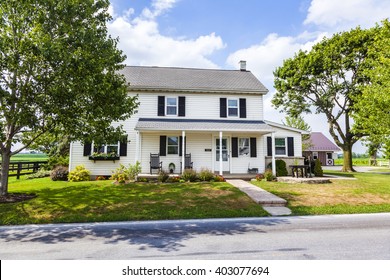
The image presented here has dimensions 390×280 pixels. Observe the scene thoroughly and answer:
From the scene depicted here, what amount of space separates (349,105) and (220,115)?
15444 millimetres

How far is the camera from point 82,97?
873 cm

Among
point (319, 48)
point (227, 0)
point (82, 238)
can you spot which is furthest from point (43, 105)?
point (319, 48)

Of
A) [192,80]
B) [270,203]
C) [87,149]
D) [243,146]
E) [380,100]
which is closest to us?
[270,203]

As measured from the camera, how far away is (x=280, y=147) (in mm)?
17078

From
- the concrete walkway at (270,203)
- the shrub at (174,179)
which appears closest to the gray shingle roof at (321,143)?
the shrub at (174,179)

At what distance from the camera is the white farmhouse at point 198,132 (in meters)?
14.9

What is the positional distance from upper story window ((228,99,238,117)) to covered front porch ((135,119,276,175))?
680 mm

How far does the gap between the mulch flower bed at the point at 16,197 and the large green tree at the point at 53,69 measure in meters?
0.37

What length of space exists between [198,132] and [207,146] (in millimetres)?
1320

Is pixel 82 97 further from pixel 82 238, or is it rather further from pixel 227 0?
pixel 227 0

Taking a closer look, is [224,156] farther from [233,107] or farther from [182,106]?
[182,106]

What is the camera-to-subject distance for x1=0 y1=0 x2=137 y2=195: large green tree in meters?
7.61

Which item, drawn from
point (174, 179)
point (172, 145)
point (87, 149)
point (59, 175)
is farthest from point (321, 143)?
point (59, 175)

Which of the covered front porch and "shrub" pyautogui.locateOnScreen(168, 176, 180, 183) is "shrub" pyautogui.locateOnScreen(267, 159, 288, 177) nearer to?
the covered front porch
